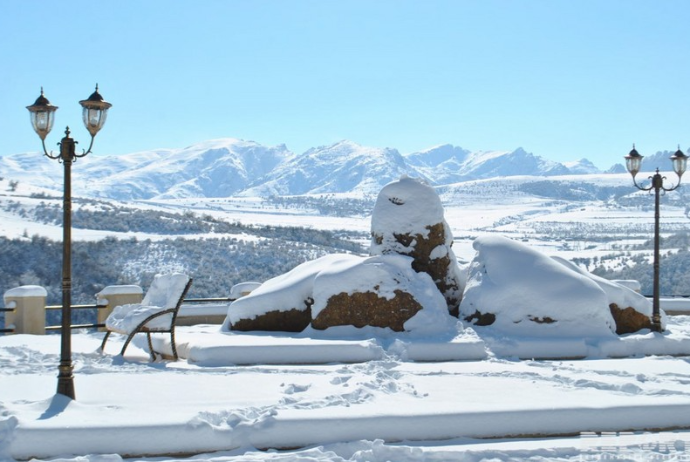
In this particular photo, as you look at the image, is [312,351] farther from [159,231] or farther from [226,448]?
[159,231]

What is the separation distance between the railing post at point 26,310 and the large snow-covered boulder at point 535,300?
7.49 meters

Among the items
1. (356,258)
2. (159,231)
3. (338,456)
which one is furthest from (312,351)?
(159,231)

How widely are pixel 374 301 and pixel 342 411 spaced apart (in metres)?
4.92

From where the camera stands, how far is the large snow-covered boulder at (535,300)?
11.6 m

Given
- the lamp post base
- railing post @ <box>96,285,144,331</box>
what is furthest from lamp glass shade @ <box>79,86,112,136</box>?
railing post @ <box>96,285,144,331</box>

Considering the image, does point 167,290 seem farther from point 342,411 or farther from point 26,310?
point 342,411

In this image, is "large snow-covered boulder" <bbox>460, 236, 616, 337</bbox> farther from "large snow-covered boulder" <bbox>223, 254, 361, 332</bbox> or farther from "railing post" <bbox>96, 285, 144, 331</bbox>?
"railing post" <bbox>96, 285, 144, 331</bbox>

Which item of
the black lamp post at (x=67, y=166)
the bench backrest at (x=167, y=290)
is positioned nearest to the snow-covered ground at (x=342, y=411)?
the black lamp post at (x=67, y=166)

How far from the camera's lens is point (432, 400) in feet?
24.5

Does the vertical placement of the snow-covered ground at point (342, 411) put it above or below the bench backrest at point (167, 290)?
below

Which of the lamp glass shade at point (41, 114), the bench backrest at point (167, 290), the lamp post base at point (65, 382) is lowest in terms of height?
the lamp post base at point (65, 382)

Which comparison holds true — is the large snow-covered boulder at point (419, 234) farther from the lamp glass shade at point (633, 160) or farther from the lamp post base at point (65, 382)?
the lamp post base at point (65, 382)

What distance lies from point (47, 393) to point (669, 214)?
127143 mm

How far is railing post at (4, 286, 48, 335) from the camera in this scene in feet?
44.8
